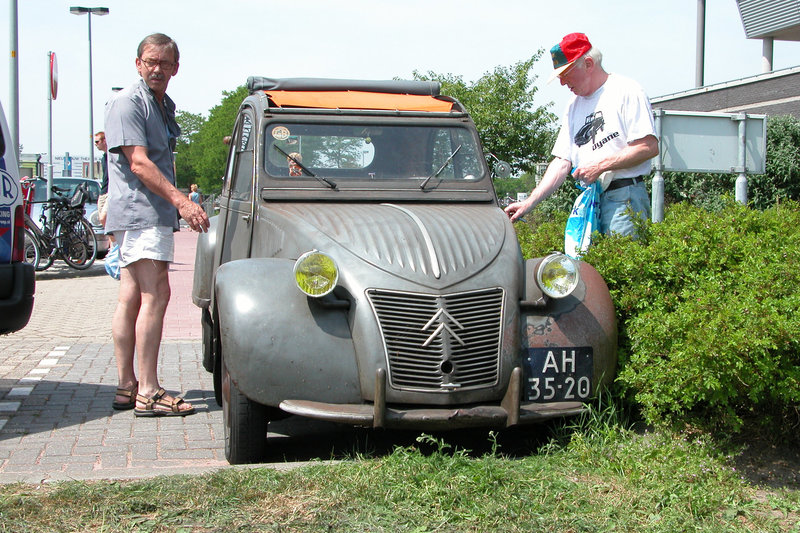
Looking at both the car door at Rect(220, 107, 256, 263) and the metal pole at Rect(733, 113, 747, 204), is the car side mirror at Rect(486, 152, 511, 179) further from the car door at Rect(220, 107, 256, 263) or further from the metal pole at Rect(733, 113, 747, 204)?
the metal pole at Rect(733, 113, 747, 204)

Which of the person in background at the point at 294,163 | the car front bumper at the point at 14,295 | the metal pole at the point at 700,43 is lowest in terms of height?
the car front bumper at the point at 14,295

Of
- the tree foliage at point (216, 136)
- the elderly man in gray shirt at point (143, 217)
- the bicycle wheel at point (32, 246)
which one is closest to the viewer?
the elderly man in gray shirt at point (143, 217)

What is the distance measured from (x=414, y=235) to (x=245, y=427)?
4.04 ft

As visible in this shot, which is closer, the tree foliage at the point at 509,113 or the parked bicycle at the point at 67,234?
the parked bicycle at the point at 67,234

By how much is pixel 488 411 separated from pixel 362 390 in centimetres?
56

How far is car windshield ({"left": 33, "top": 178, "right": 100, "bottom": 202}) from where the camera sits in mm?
18734

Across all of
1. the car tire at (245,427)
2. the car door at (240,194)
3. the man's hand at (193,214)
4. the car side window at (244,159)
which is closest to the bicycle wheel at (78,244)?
the car door at (240,194)

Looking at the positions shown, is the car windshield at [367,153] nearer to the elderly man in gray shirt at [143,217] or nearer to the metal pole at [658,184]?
the elderly man in gray shirt at [143,217]

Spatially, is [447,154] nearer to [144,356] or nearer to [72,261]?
[144,356]

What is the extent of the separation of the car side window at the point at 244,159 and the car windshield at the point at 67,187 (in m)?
13.3

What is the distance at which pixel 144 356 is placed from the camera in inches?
207

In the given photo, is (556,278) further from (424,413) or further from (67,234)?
(67,234)

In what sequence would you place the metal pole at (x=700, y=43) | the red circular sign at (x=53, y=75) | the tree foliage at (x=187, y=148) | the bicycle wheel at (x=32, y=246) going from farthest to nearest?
the tree foliage at (x=187, y=148), the metal pole at (x=700, y=43), the red circular sign at (x=53, y=75), the bicycle wheel at (x=32, y=246)

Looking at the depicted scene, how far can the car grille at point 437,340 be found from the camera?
→ 3984 mm
